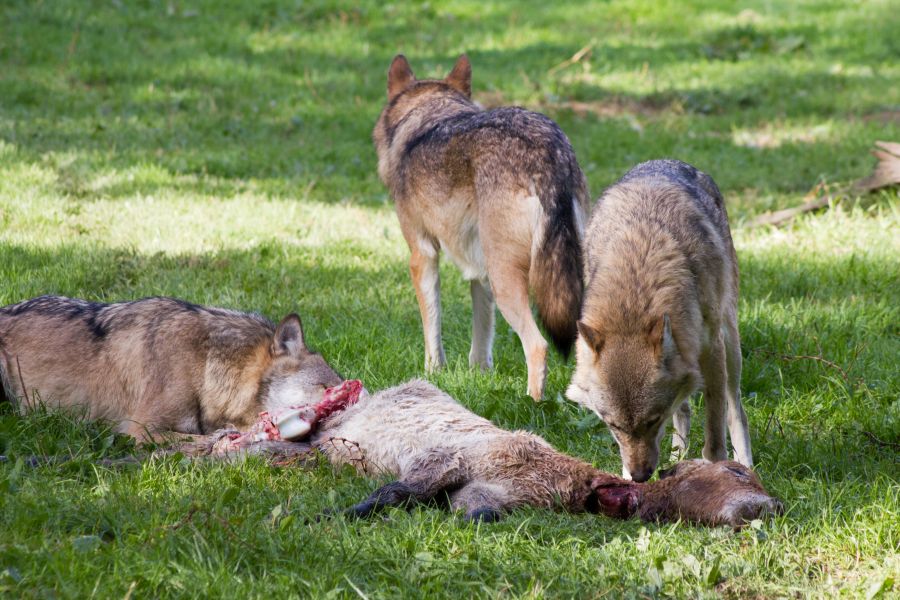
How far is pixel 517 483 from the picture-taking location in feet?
13.6

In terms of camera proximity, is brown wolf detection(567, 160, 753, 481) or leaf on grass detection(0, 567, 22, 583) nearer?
leaf on grass detection(0, 567, 22, 583)

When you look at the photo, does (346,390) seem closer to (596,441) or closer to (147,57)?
(596,441)

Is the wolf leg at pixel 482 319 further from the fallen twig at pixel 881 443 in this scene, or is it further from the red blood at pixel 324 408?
the fallen twig at pixel 881 443

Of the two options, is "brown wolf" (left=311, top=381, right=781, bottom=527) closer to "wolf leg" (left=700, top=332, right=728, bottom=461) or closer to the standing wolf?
"wolf leg" (left=700, top=332, right=728, bottom=461)

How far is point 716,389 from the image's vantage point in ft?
16.2

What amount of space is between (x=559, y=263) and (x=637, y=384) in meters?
1.56

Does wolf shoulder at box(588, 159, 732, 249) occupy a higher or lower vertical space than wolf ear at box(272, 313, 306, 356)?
higher

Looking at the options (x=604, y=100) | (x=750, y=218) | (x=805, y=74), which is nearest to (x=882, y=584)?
(x=750, y=218)

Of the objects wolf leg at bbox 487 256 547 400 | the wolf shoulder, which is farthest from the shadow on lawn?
the wolf shoulder

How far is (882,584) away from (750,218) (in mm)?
6519

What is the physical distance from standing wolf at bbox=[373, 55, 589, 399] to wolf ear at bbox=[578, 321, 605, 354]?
108cm

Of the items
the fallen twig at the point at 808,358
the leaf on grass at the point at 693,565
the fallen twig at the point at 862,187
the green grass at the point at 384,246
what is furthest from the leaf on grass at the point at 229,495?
the fallen twig at the point at 862,187

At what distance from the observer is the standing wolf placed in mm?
5859

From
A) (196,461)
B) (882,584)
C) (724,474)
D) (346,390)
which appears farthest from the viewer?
(346,390)
